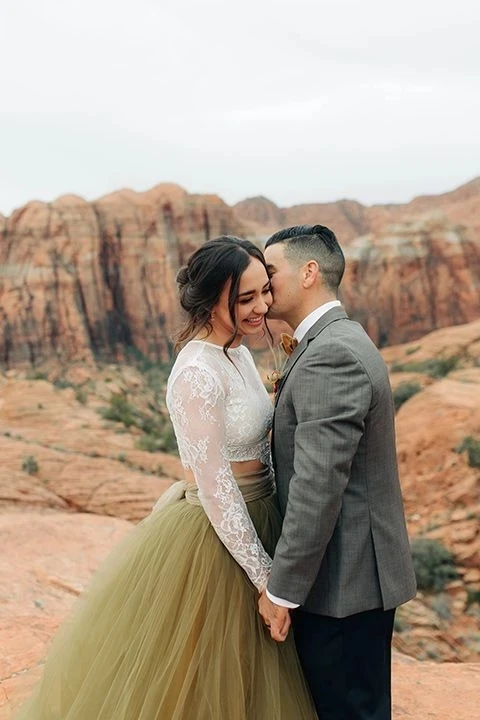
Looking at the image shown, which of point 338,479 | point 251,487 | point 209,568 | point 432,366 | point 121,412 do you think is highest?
point 338,479

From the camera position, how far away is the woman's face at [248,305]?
239 centimetres

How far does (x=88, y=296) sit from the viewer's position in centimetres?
3719

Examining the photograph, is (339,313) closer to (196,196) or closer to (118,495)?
(118,495)

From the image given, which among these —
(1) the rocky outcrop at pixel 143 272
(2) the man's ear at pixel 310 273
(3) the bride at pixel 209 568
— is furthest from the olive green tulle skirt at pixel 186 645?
(1) the rocky outcrop at pixel 143 272

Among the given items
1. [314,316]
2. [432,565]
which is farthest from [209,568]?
[432,565]

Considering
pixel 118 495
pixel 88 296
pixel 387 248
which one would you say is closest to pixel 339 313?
pixel 118 495

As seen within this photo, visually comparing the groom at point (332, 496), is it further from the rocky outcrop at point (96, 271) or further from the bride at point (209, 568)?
the rocky outcrop at point (96, 271)

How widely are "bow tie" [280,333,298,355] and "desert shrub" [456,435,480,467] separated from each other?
10.1 m

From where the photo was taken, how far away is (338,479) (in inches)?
85.4

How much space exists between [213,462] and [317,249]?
0.81 metres

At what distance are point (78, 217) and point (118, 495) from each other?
91.6 feet

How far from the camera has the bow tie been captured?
2.54 metres

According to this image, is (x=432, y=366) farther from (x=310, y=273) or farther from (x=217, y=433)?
(x=217, y=433)

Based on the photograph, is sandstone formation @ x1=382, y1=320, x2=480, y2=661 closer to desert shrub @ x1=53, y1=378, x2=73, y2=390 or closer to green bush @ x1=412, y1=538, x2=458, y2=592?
green bush @ x1=412, y1=538, x2=458, y2=592
